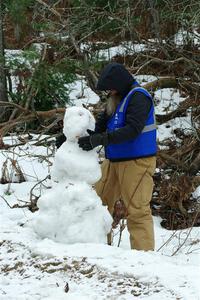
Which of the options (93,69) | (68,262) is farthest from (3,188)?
(68,262)

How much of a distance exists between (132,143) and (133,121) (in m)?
0.26

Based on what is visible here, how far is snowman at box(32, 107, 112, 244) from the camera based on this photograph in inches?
131

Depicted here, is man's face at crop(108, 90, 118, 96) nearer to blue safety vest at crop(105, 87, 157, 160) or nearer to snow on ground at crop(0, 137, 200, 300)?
blue safety vest at crop(105, 87, 157, 160)

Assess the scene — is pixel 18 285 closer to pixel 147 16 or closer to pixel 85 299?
pixel 85 299

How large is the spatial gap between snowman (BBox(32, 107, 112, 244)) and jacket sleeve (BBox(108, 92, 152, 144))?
0.25m

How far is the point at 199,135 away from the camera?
7.15 m

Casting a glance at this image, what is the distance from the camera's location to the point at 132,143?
13.1 ft

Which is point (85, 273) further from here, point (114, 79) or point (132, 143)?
point (114, 79)

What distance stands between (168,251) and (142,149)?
4.45 ft

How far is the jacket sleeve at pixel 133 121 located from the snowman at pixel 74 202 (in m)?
0.25

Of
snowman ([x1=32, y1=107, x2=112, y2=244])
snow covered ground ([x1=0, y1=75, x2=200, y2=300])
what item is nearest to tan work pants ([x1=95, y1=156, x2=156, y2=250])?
snowman ([x1=32, y1=107, x2=112, y2=244])

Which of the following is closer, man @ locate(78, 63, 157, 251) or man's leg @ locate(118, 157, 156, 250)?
man @ locate(78, 63, 157, 251)

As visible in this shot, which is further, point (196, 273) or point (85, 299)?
point (196, 273)

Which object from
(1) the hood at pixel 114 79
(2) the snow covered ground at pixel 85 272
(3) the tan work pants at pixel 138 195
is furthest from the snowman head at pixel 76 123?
(2) the snow covered ground at pixel 85 272
